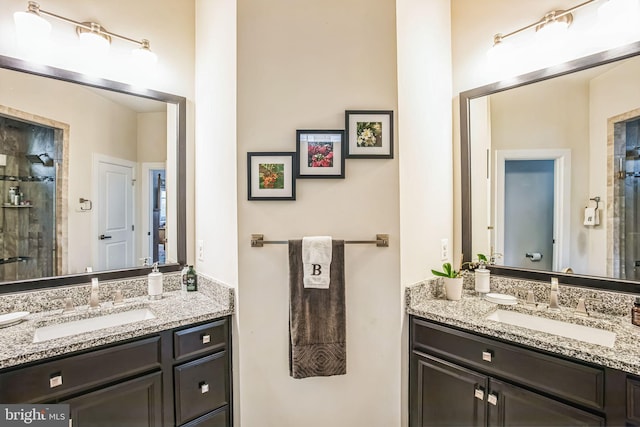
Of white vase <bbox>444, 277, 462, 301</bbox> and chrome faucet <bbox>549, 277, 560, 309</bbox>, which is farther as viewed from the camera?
white vase <bbox>444, 277, 462, 301</bbox>

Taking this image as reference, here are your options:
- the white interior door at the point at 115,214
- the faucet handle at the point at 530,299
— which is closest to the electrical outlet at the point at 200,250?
the white interior door at the point at 115,214

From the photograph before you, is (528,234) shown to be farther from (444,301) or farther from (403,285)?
(403,285)

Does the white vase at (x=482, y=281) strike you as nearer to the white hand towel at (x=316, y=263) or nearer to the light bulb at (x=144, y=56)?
the white hand towel at (x=316, y=263)

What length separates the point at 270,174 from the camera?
5.47 feet

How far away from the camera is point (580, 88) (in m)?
1.62

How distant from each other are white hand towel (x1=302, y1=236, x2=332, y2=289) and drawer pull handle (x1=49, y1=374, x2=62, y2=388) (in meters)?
1.09

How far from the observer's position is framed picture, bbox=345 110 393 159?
1659 millimetres

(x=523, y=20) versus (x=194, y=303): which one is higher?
(x=523, y=20)

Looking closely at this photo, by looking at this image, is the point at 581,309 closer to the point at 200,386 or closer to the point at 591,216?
the point at 591,216

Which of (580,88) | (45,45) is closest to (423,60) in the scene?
(580,88)

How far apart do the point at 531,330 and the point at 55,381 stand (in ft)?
6.63

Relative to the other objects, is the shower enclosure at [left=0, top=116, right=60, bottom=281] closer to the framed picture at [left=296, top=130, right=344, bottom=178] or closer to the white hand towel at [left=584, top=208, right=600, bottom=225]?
the framed picture at [left=296, top=130, right=344, bottom=178]

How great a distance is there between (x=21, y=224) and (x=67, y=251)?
0.25 metres

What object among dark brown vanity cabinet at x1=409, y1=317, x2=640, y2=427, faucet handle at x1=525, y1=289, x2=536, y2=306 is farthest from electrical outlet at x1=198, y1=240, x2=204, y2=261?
faucet handle at x1=525, y1=289, x2=536, y2=306
